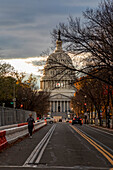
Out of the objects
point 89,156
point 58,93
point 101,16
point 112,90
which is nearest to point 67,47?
point 101,16

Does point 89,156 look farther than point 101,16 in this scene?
No

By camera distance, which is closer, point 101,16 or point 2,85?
point 101,16

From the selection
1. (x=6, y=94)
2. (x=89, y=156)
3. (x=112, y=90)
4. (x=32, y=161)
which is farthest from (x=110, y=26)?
(x=6, y=94)

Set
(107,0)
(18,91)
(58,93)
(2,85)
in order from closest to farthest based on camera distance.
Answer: (107,0) < (2,85) < (18,91) < (58,93)

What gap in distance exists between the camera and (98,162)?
11.6m

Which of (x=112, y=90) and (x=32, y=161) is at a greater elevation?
(x=112, y=90)

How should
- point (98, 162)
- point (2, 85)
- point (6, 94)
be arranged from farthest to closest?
1. point (6, 94)
2. point (2, 85)
3. point (98, 162)

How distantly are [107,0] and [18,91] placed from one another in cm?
5195

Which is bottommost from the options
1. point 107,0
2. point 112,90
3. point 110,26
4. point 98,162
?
point 98,162

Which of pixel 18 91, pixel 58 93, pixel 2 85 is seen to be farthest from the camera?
pixel 58 93

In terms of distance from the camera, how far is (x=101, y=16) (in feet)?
92.9

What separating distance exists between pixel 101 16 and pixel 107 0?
139 cm

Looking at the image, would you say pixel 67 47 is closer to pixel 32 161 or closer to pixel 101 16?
pixel 101 16

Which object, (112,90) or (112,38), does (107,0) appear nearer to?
(112,38)
